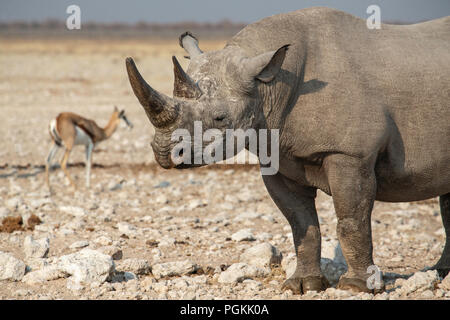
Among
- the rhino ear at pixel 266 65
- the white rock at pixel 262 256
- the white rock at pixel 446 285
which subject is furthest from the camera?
the white rock at pixel 262 256

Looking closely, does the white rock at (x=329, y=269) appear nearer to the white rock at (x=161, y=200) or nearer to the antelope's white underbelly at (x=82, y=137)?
the white rock at (x=161, y=200)

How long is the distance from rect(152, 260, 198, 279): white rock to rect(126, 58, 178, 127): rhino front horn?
2030 millimetres

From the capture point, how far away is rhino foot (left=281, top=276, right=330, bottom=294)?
6.48m

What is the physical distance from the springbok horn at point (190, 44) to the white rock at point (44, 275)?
7.32 ft

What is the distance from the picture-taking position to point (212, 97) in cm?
555

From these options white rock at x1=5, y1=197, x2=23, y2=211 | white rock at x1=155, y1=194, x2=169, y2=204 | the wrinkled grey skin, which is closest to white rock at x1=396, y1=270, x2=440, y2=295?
the wrinkled grey skin

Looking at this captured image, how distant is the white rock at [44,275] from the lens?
638cm

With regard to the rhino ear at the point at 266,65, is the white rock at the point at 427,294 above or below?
below

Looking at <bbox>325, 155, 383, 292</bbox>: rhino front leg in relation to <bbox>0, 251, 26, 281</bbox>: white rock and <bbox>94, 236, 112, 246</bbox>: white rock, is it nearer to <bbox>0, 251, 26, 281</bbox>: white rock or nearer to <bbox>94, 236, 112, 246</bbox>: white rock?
<bbox>0, 251, 26, 281</bbox>: white rock

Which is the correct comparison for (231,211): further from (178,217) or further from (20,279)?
(20,279)

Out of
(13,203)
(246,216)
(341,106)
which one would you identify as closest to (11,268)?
(341,106)

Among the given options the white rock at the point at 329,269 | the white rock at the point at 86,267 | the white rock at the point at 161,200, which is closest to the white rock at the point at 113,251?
the white rock at the point at 86,267

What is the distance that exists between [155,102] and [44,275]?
2151mm

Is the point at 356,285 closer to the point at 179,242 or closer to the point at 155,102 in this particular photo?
the point at 155,102
